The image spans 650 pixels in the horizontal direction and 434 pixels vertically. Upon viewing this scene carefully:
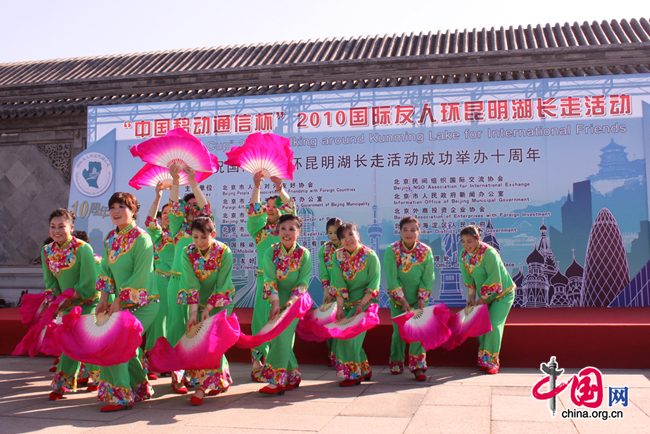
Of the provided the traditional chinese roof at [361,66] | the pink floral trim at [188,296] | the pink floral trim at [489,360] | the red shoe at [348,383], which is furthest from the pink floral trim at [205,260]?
the traditional chinese roof at [361,66]

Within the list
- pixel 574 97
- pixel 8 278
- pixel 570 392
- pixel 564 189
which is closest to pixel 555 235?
pixel 564 189

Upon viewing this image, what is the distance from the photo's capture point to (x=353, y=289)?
3469mm

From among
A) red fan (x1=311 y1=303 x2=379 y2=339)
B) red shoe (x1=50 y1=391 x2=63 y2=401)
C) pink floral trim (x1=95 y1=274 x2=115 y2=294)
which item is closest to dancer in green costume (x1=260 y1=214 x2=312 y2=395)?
red fan (x1=311 y1=303 x2=379 y2=339)

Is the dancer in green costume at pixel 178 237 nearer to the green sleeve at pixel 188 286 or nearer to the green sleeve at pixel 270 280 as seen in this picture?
the green sleeve at pixel 188 286

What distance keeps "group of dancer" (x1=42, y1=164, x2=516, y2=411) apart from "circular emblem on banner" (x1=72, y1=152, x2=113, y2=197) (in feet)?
8.73

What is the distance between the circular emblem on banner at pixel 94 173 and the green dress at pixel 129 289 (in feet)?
11.7

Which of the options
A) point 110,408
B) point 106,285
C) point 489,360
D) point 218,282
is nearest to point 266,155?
point 218,282

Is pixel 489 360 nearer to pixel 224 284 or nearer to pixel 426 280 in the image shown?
pixel 426 280

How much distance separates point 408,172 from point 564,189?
162cm

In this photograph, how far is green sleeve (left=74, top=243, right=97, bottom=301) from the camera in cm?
326

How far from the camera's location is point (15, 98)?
738 centimetres

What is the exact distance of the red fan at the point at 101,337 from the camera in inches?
107

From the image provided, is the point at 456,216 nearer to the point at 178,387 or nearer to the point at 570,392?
the point at 570,392

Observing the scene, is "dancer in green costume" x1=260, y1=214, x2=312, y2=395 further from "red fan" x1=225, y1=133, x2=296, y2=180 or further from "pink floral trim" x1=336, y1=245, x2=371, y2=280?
"red fan" x1=225, y1=133, x2=296, y2=180
